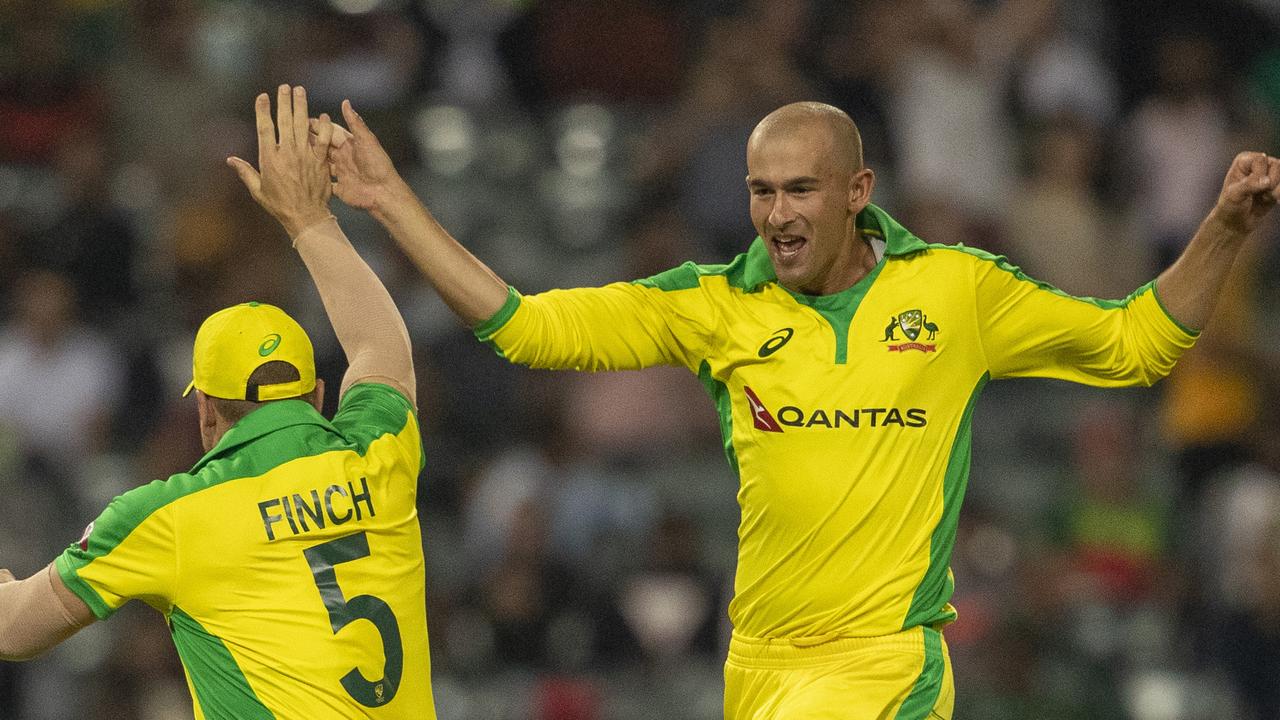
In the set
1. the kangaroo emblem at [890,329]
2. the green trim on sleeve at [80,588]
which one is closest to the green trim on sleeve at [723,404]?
the kangaroo emblem at [890,329]

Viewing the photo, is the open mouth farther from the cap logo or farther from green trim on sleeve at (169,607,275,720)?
green trim on sleeve at (169,607,275,720)

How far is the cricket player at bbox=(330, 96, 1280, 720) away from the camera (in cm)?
615

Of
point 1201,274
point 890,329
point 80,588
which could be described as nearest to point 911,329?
point 890,329

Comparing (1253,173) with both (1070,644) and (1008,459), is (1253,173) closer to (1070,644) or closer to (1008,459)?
(1070,644)

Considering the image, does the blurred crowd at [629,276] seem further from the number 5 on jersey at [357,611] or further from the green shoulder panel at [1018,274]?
the number 5 on jersey at [357,611]

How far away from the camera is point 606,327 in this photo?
629cm

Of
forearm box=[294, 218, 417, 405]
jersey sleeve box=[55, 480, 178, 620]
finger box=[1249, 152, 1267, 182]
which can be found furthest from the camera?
forearm box=[294, 218, 417, 405]

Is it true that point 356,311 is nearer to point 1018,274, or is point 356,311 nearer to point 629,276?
point 1018,274

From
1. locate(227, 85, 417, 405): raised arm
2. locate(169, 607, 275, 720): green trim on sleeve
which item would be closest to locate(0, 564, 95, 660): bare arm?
locate(169, 607, 275, 720): green trim on sleeve

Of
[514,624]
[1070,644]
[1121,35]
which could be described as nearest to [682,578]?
[514,624]

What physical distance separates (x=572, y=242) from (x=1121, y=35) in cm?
396

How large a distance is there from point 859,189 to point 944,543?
1099 millimetres

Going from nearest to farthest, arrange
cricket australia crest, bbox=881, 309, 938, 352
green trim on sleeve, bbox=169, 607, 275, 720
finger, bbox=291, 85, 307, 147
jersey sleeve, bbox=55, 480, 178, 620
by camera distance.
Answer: jersey sleeve, bbox=55, 480, 178, 620
green trim on sleeve, bbox=169, 607, 275, 720
cricket australia crest, bbox=881, 309, 938, 352
finger, bbox=291, 85, 307, 147

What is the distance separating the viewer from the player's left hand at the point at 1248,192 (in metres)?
6.12
